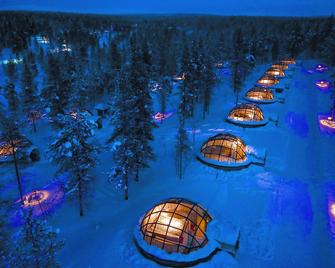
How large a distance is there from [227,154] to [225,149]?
0.63 m

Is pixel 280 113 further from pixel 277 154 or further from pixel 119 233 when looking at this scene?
pixel 119 233

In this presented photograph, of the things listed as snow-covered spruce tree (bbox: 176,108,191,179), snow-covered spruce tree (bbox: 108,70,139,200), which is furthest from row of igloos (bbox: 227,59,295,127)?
snow-covered spruce tree (bbox: 108,70,139,200)

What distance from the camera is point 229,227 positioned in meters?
20.3

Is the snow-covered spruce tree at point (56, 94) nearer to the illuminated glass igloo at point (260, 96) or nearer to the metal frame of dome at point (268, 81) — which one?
the illuminated glass igloo at point (260, 96)

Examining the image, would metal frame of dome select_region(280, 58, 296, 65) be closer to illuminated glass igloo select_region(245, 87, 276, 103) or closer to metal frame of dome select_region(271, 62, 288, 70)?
metal frame of dome select_region(271, 62, 288, 70)

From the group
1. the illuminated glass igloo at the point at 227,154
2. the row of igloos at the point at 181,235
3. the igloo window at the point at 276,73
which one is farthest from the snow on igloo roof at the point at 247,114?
the igloo window at the point at 276,73

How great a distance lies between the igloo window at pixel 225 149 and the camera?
1209 inches

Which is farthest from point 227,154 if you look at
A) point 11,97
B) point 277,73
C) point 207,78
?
point 277,73

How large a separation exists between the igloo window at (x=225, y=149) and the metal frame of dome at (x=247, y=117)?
10.2 m

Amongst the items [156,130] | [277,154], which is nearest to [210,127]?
[156,130]

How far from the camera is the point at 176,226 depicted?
1936 centimetres

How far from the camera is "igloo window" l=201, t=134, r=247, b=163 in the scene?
3070cm

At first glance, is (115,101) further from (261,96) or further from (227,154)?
(261,96)

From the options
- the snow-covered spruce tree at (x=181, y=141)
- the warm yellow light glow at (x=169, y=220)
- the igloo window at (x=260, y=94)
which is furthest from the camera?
the igloo window at (x=260, y=94)
